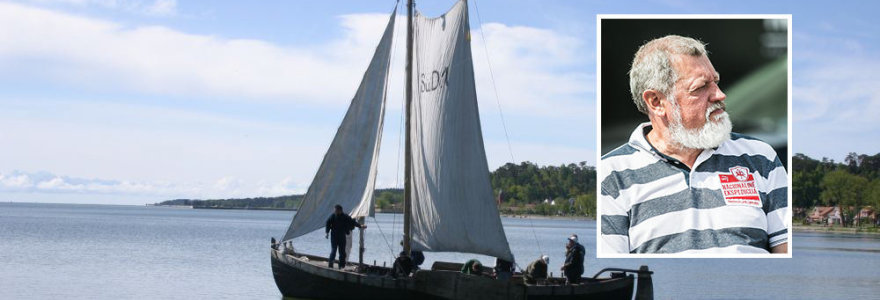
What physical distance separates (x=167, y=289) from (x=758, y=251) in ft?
69.6

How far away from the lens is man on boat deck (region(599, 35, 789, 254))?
18906 millimetres

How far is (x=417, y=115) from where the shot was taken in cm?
2711

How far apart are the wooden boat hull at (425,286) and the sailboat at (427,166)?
0.03m

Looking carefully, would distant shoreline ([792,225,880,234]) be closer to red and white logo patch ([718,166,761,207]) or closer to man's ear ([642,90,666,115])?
red and white logo patch ([718,166,761,207])

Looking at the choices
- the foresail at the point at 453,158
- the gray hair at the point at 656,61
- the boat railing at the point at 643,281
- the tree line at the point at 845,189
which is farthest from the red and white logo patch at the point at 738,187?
the tree line at the point at 845,189

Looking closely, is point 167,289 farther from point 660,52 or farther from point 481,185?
point 660,52

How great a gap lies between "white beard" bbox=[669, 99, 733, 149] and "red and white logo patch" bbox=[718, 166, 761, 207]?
0.63 m

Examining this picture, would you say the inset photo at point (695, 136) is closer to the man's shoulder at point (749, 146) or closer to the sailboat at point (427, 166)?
the man's shoulder at point (749, 146)

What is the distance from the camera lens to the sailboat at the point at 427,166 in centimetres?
2639

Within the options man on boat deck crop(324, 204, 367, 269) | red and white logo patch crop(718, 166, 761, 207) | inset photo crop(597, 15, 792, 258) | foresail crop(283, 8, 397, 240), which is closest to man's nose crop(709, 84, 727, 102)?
inset photo crop(597, 15, 792, 258)

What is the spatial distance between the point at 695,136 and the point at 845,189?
109 m

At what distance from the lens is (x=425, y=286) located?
24750mm

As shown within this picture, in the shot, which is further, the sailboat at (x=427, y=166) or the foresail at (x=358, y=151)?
the foresail at (x=358, y=151)

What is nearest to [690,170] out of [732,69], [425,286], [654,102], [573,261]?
[654,102]
